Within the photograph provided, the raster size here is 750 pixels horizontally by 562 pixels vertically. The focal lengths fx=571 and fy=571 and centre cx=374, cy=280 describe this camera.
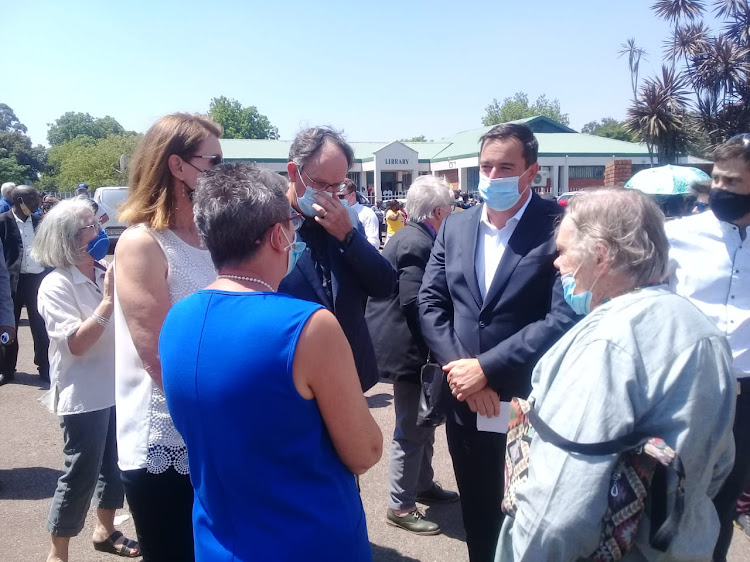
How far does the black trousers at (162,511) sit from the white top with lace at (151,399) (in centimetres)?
4

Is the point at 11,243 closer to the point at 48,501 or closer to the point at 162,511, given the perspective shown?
the point at 48,501

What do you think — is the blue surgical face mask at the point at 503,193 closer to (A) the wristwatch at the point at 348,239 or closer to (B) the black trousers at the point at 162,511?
(A) the wristwatch at the point at 348,239

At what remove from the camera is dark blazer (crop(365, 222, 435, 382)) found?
3.41m

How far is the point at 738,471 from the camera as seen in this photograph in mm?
2475

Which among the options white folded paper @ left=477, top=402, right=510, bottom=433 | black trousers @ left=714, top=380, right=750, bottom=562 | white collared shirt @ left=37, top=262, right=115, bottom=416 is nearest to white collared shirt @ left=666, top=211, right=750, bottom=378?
black trousers @ left=714, top=380, right=750, bottom=562

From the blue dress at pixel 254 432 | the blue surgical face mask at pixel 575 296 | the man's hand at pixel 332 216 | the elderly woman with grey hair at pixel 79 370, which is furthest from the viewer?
the elderly woman with grey hair at pixel 79 370

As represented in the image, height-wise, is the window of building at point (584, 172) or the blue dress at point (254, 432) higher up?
the window of building at point (584, 172)

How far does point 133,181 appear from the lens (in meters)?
2.13

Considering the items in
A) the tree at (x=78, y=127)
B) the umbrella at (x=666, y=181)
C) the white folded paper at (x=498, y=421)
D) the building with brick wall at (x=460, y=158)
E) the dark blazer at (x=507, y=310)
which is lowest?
the white folded paper at (x=498, y=421)

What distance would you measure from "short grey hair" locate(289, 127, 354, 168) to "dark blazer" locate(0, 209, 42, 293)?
5734 mm

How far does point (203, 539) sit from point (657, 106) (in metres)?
24.1

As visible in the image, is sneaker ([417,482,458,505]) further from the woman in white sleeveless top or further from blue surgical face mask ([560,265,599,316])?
blue surgical face mask ([560,265,599,316])

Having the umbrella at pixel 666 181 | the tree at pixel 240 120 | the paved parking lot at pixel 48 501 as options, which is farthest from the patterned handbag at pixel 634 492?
the tree at pixel 240 120

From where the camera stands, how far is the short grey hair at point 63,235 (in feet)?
10.5
